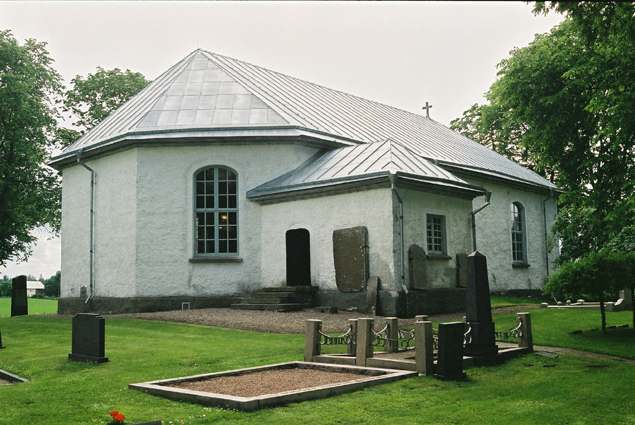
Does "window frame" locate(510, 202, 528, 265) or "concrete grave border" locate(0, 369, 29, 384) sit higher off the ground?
"window frame" locate(510, 202, 528, 265)

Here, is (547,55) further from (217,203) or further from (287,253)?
(217,203)

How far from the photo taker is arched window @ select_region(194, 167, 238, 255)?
69.9 ft

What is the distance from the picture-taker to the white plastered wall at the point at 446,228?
60.1ft

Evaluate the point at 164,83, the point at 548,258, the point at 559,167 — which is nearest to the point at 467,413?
the point at 559,167

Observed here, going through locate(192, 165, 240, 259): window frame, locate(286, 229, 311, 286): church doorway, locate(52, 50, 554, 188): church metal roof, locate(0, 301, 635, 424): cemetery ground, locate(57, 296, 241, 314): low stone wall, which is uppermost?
locate(52, 50, 554, 188): church metal roof

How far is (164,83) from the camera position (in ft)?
83.5

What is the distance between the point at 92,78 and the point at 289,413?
31.1 meters

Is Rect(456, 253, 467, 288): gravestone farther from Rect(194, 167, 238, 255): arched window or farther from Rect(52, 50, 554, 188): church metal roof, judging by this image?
Rect(194, 167, 238, 255): arched window

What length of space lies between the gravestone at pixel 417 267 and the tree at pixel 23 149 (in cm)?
2003

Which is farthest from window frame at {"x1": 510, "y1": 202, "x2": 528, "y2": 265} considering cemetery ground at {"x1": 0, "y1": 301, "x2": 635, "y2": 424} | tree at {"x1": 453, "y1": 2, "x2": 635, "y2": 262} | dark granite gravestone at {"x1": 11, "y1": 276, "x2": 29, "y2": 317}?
dark granite gravestone at {"x1": 11, "y1": 276, "x2": 29, "y2": 317}

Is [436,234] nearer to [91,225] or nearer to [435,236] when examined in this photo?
[435,236]

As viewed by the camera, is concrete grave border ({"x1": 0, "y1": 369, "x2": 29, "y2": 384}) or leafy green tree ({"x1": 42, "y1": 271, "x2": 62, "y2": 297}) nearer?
concrete grave border ({"x1": 0, "y1": 369, "x2": 29, "y2": 384})

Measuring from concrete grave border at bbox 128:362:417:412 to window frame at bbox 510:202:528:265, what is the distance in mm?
19624

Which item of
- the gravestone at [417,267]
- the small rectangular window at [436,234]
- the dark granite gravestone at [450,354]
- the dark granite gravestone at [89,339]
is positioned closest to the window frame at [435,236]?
the small rectangular window at [436,234]
